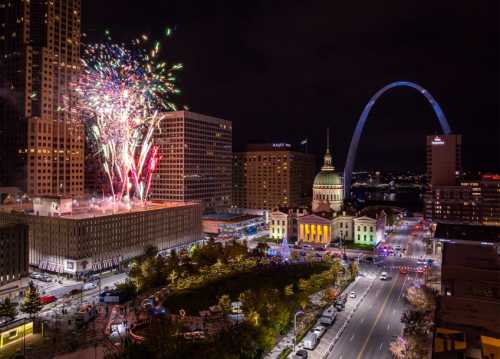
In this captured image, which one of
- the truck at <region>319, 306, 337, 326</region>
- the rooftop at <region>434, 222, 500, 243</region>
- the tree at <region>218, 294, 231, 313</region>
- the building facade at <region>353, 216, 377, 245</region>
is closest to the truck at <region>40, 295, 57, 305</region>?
the tree at <region>218, 294, 231, 313</region>

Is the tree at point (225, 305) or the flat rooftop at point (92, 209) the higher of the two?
the flat rooftop at point (92, 209)

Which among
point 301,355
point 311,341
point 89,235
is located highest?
point 89,235

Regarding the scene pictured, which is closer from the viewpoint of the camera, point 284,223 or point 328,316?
point 328,316

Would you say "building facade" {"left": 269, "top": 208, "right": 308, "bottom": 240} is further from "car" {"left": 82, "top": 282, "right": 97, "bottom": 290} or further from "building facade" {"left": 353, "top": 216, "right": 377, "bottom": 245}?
"car" {"left": 82, "top": 282, "right": 97, "bottom": 290}

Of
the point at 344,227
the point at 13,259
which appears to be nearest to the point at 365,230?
the point at 344,227

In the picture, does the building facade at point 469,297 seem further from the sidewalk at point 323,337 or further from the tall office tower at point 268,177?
the tall office tower at point 268,177

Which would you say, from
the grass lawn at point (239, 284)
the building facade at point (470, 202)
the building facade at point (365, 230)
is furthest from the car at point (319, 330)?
the building facade at point (470, 202)

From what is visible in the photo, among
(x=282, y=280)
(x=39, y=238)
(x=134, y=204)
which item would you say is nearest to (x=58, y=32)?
(x=134, y=204)

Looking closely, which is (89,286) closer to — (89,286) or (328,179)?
(89,286)
